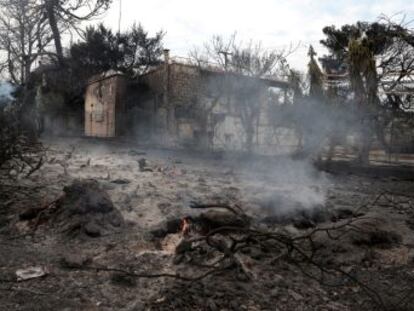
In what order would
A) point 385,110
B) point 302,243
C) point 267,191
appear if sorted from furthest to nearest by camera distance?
point 385,110 → point 267,191 → point 302,243

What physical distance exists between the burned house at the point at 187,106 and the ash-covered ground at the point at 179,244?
6989 millimetres

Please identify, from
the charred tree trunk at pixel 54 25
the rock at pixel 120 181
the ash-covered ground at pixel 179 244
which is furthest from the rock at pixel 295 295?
the charred tree trunk at pixel 54 25

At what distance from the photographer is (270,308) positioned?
375 cm

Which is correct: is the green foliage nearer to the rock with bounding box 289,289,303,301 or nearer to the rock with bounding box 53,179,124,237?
the rock with bounding box 53,179,124,237

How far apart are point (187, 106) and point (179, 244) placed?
16.4m

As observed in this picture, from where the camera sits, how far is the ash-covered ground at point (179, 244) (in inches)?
152

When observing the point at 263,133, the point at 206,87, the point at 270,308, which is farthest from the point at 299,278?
the point at 206,87

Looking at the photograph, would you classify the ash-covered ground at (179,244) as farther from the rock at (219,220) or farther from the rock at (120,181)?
the rock at (219,220)

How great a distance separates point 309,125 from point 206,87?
731cm

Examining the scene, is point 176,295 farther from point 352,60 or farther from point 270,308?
point 352,60

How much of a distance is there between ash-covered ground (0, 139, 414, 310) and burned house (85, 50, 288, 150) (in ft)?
22.9

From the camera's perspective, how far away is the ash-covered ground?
152 inches

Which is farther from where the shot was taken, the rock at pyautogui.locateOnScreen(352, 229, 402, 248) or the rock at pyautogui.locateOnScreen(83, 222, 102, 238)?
the rock at pyautogui.locateOnScreen(83, 222, 102, 238)

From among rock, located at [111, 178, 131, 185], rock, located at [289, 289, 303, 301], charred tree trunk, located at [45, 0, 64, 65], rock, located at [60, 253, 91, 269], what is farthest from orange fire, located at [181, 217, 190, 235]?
charred tree trunk, located at [45, 0, 64, 65]
